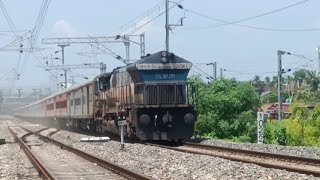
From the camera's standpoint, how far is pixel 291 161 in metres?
15.8

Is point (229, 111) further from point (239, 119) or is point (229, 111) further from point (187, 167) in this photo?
point (187, 167)

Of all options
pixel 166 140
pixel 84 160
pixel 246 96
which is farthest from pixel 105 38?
Result: pixel 84 160

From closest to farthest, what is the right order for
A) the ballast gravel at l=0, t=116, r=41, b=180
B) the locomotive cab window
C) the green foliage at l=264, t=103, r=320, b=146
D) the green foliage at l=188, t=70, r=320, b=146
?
the ballast gravel at l=0, t=116, r=41, b=180
the locomotive cab window
the green foliage at l=264, t=103, r=320, b=146
the green foliage at l=188, t=70, r=320, b=146

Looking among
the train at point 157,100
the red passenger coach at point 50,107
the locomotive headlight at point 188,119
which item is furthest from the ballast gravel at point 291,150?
the red passenger coach at point 50,107

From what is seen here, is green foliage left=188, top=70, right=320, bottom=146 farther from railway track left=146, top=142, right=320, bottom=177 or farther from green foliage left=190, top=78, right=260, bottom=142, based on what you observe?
railway track left=146, top=142, right=320, bottom=177

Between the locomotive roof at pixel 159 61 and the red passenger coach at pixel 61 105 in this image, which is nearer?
the locomotive roof at pixel 159 61

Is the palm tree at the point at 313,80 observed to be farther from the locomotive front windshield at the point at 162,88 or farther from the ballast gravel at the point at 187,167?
the ballast gravel at the point at 187,167

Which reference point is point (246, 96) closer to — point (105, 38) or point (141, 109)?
point (141, 109)

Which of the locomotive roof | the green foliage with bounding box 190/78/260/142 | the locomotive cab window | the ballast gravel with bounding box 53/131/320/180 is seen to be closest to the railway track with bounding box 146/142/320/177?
the ballast gravel with bounding box 53/131/320/180

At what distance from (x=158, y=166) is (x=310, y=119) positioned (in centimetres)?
2247

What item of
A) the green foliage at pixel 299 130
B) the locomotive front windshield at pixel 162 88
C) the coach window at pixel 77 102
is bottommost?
the green foliage at pixel 299 130

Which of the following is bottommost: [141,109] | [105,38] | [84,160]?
[84,160]

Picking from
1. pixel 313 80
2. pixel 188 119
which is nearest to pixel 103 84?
pixel 188 119

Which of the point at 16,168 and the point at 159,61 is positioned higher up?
the point at 159,61
